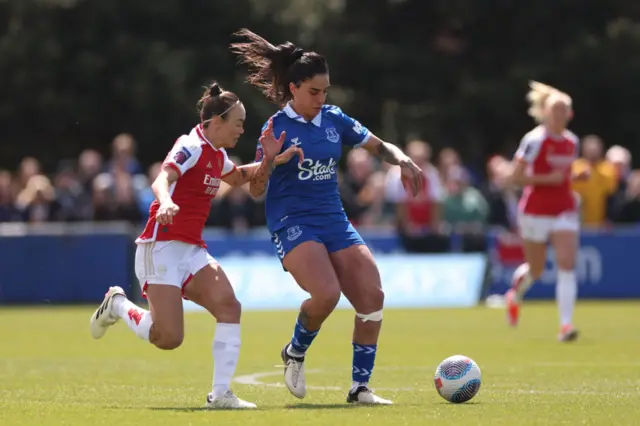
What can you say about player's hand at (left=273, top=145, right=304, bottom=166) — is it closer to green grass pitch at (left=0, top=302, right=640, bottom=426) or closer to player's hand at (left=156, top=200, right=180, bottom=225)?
player's hand at (left=156, top=200, right=180, bottom=225)

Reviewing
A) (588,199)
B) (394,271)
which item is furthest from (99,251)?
(588,199)

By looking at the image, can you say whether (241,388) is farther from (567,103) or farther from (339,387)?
(567,103)

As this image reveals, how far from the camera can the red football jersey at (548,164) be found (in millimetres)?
15727

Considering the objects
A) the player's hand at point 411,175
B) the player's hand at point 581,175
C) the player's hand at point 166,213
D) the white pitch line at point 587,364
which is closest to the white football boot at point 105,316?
the player's hand at point 166,213

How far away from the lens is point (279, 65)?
1011 cm

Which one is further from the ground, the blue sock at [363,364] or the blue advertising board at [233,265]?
the blue sock at [363,364]

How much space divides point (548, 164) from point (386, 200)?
7311mm

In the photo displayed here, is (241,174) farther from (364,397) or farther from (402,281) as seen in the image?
(402,281)

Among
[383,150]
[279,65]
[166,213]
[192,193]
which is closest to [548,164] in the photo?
[383,150]

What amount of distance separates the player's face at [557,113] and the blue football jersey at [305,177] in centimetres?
607

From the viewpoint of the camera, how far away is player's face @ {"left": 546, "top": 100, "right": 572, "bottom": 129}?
51.2 feet

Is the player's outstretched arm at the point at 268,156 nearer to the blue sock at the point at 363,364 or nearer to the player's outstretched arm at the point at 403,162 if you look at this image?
the player's outstretched arm at the point at 403,162

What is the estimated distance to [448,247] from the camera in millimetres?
22828

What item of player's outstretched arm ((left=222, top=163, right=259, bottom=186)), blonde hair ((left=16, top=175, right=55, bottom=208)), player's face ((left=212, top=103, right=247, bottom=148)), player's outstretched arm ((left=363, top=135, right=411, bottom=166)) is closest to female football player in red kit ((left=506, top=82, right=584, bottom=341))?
player's outstretched arm ((left=363, top=135, right=411, bottom=166))
